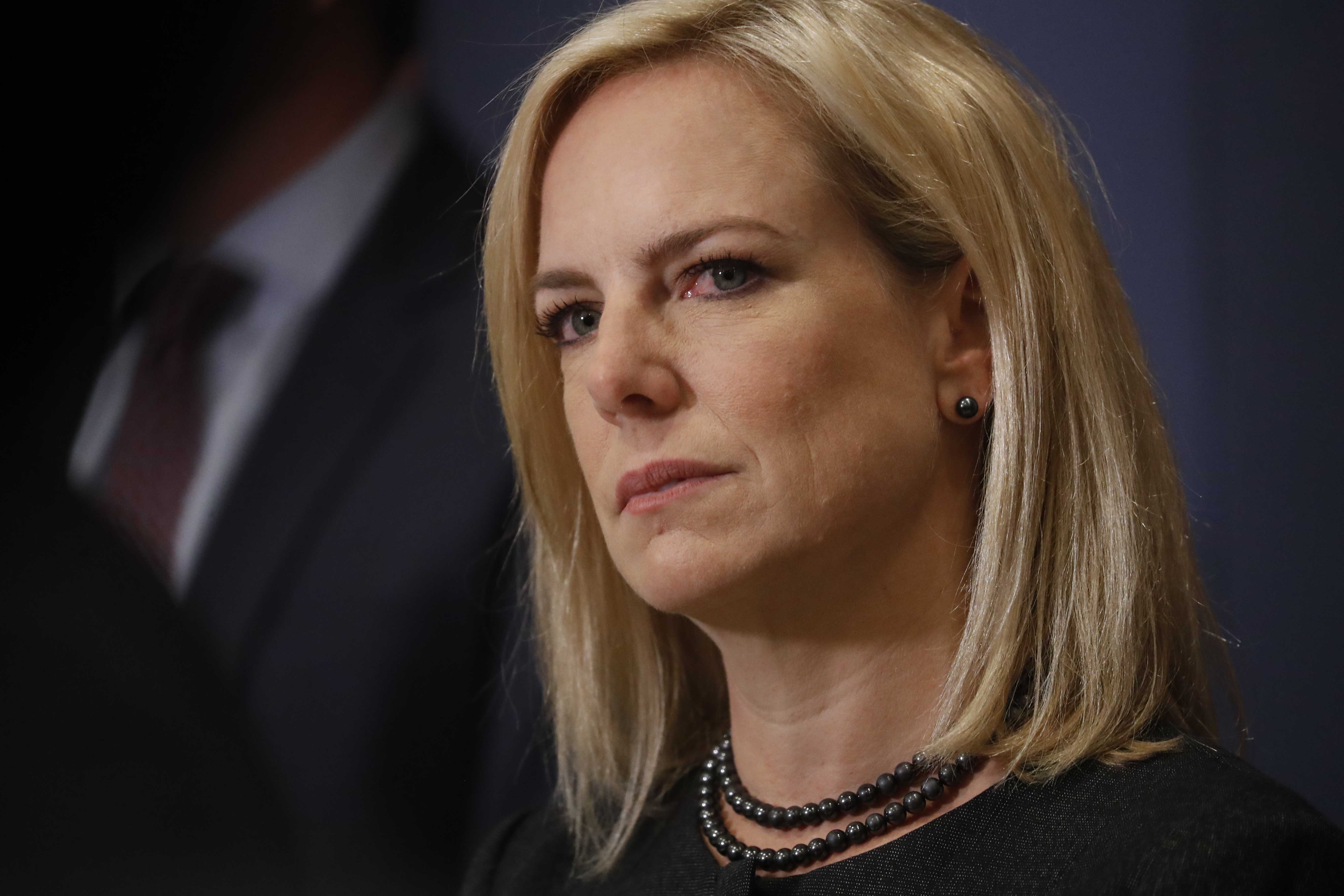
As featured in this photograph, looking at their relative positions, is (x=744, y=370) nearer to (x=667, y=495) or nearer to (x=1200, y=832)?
(x=667, y=495)

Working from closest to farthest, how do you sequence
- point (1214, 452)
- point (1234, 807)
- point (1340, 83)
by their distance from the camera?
point (1234, 807), point (1340, 83), point (1214, 452)

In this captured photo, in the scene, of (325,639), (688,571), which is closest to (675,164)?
(688,571)

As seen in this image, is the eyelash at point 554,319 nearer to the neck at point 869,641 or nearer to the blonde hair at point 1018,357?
the blonde hair at point 1018,357

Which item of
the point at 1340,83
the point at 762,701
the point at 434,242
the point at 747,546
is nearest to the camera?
the point at 747,546

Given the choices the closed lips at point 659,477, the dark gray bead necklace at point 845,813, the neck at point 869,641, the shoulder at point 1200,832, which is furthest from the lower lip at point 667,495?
the shoulder at point 1200,832

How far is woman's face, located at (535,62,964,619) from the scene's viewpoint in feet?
4.19

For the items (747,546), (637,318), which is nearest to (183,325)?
(637,318)

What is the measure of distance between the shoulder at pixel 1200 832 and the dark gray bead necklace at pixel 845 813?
145 millimetres

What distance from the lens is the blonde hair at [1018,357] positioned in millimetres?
1325

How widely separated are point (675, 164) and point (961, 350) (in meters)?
0.40

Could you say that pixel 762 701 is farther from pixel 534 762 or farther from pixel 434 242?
pixel 434 242

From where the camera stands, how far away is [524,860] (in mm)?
1734

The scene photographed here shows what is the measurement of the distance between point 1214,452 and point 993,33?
0.70 metres

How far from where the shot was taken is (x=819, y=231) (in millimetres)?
1325
